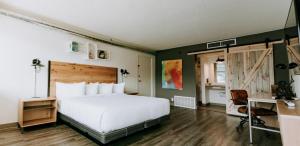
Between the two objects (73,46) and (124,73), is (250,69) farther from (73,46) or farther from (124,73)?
(73,46)

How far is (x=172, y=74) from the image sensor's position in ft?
21.7

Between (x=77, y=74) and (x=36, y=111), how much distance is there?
1.37 m

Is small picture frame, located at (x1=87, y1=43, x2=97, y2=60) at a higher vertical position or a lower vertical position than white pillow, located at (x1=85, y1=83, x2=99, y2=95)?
higher

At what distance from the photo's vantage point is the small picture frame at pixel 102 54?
4.96 meters

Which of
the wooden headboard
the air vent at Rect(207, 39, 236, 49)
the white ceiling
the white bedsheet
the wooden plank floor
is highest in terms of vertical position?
the white ceiling

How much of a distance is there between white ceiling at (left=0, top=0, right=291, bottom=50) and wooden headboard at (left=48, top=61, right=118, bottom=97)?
1189 millimetres

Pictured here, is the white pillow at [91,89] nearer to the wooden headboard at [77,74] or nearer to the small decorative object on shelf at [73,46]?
the wooden headboard at [77,74]

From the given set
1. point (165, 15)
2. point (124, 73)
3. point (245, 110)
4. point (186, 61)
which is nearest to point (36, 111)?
point (124, 73)

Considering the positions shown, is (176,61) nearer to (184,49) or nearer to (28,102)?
(184,49)

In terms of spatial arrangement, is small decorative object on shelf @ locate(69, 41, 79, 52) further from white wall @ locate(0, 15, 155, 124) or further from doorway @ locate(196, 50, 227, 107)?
doorway @ locate(196, 50, 227, 107)

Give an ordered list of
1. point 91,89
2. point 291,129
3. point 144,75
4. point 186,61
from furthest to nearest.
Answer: point 144,75 < point 186,61 < point 91,89 < point 291,129

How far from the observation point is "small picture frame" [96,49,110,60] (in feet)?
16.3

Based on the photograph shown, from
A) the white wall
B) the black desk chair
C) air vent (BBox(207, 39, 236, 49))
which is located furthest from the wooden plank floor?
air vent (BBox(207, 39, 236, 49))

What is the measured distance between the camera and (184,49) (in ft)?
20.6
